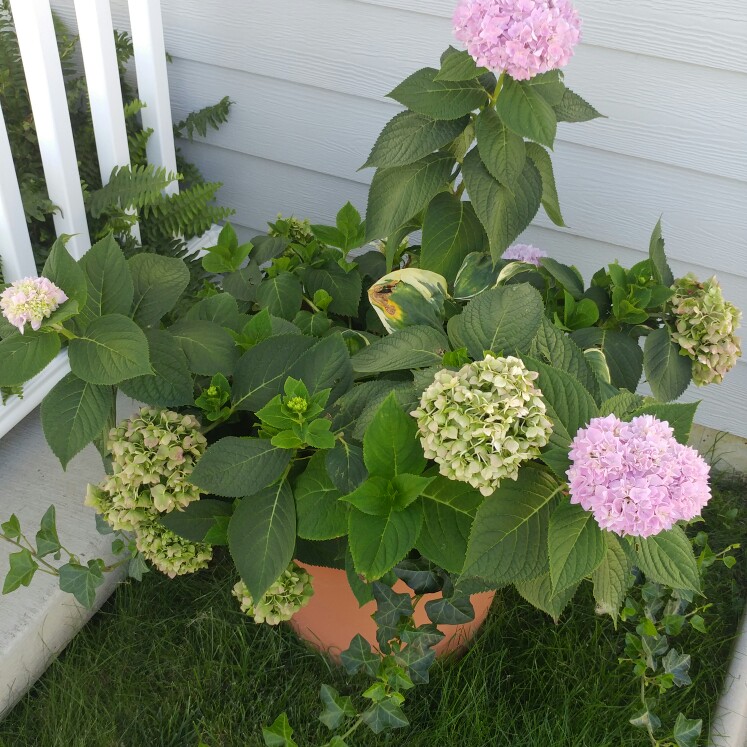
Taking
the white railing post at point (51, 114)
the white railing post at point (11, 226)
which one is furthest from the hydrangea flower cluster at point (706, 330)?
the white railing post at point (11, 226)

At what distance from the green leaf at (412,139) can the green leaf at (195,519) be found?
2.12 ft

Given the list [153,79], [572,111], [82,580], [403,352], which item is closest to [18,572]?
[82,580]

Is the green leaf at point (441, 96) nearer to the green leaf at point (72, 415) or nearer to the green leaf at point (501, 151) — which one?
the green leaf at point (501, 151)

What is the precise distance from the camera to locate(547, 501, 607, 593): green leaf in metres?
0.98

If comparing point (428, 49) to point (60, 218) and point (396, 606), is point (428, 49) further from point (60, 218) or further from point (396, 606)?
point (396, 606)

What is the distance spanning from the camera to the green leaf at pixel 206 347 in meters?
1.27

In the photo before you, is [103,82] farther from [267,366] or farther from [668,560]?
[668,560]

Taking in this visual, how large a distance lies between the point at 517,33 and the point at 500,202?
27 centimetres

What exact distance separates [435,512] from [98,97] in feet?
3.95

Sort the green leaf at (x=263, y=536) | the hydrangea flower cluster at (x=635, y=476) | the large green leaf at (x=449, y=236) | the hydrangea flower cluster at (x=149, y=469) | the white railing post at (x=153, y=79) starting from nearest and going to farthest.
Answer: the hydrangea flower cluster at (x=635, y=476) → the green leaf at (x=263, y=536) → the hydrangea flower cluster at (x=149, y=469) → the large green leaf at (x=449, y=236) → the white railing post at (x=153, y=79)

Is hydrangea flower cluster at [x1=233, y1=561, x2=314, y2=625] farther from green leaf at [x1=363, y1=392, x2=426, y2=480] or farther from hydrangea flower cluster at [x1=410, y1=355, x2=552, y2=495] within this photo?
hydrangea flower cluster at [x1=410, y1=355, x2=552, y2=495]

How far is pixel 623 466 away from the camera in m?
0.92

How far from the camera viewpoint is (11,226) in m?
1.60

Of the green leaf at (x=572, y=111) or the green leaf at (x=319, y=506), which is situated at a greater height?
the green leaf at (x=572, y=111)
